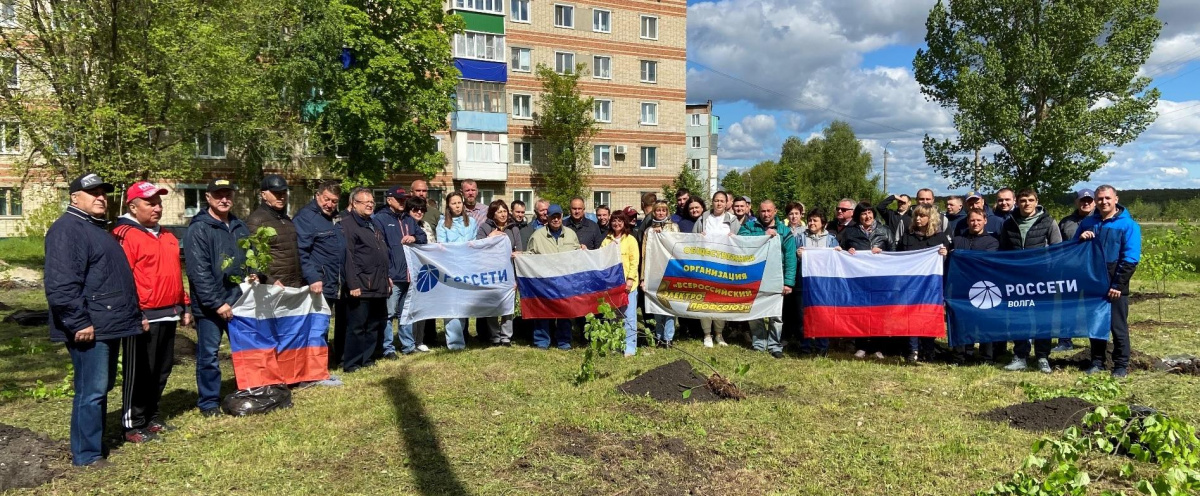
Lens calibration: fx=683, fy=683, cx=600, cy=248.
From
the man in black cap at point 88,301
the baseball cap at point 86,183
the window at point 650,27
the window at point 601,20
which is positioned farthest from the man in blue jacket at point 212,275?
the window at point 650,27

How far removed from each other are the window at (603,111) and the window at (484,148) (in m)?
7.06

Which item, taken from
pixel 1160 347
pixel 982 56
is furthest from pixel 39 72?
pixel 982 56

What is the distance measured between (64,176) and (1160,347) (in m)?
26.4

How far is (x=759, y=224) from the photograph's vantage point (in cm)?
918

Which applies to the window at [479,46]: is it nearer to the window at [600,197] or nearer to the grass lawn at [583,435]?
the window at [600,197]

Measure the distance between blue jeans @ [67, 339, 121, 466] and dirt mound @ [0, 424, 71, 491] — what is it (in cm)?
13

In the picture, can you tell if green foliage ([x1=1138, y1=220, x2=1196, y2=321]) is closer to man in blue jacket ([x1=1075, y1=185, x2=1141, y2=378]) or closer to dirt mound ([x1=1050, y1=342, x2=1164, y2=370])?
dirt mound ([x1=1050, y1=342, x2=1164, y2=370])

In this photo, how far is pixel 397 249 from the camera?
335 inches

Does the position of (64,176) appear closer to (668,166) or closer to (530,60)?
(530,60)

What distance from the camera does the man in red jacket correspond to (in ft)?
17.3

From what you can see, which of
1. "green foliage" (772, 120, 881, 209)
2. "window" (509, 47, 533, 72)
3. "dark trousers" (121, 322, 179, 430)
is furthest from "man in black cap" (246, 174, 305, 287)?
"green foliage" (772, 120, 881, 209)

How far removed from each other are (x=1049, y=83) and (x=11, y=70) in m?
38.1

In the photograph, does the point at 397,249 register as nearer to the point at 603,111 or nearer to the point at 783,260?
the point at 783,260

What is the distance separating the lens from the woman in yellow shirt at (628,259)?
28.6 feet
